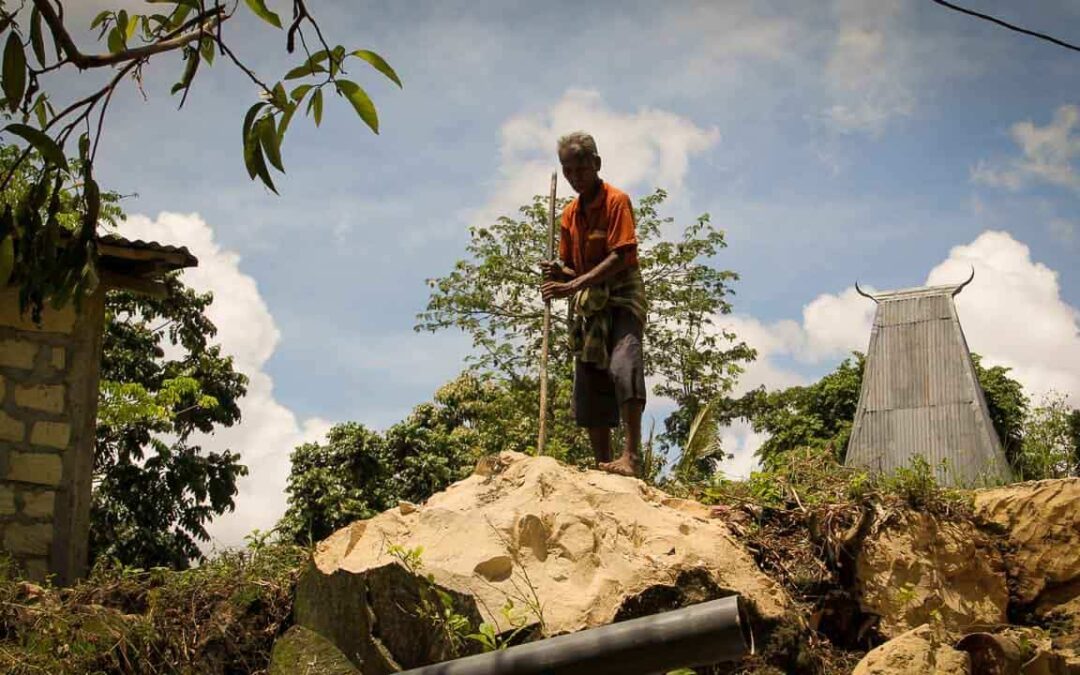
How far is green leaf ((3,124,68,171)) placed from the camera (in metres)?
2.51

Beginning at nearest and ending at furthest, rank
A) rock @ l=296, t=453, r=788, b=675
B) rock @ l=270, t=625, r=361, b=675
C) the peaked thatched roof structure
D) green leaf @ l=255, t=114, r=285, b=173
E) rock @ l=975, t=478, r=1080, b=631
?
green leaf @ l=255, t=114, r=285, b=173
rock @ l=270, t=625, r=361, b=675
rock @ l=296, t=453, r=788, b=675
rock @ l=975, t=478, r=1080, b=631
the peaked thatched roof structure

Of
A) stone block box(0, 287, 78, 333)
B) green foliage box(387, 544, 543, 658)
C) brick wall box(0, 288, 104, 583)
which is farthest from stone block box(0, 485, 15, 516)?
green foliage box(387, 544, 543, 658)

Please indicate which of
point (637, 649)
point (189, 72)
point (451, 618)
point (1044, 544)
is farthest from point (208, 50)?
point (1044, 544)

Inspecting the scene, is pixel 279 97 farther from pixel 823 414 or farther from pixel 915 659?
pixel 823 414

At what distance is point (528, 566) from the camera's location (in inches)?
193

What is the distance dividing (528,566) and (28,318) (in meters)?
4.69

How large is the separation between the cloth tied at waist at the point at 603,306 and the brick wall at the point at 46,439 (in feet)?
10.9

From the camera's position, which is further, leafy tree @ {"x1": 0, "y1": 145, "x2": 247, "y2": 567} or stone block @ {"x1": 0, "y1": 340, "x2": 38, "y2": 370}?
leafy tree @ {"x1": 0, "y1": 145, "x2": 247, "y2": 567}

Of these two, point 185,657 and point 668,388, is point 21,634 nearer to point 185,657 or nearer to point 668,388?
point 185,657

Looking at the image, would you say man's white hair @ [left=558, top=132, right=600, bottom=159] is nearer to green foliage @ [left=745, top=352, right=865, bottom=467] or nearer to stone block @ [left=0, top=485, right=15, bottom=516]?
→ stone block @ [left=0, top=485, right=15, bottom=516]

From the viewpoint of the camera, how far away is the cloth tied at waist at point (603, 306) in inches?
259

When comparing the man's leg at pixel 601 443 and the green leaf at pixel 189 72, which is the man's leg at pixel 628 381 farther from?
the green leaf at pixel 189 72

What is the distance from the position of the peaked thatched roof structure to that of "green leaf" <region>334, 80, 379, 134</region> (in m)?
13.0

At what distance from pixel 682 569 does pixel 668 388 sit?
661 inches
